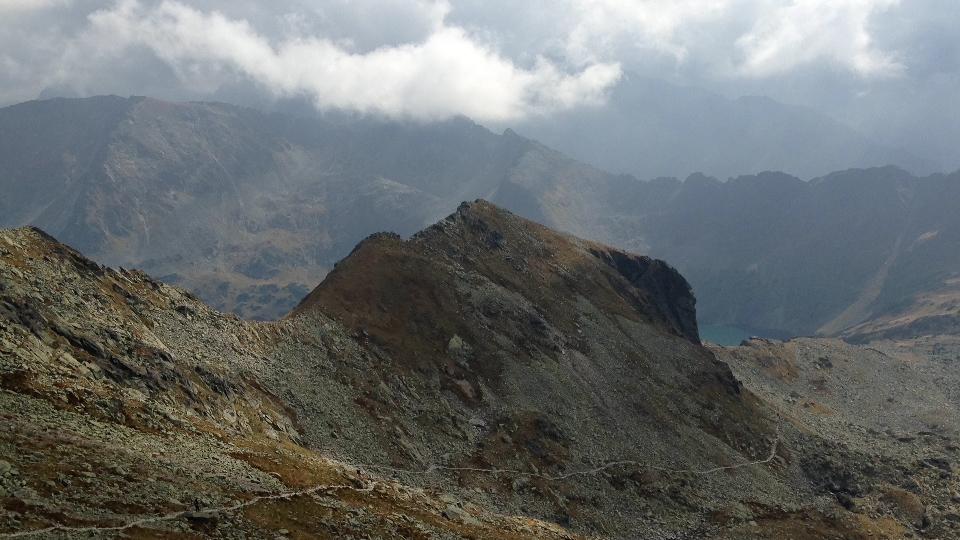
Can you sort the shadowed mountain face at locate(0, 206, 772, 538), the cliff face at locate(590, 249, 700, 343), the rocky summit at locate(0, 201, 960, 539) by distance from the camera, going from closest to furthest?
1. the rocky summit at locate(0, 201, 960, 539)
2. the shadowed mountain face at locate(0, 206, 772, 538)
3. the cliff face at locate(590, 249, 700, 343)

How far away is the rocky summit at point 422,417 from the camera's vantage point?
4119 cm

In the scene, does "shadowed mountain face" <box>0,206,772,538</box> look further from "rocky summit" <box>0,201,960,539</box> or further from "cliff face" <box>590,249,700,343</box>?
"cliff face" <box>590,249,700,343</box>

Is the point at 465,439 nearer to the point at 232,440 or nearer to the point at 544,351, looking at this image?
the point at 544,351

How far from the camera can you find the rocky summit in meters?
41.2

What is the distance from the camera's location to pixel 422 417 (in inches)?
3519

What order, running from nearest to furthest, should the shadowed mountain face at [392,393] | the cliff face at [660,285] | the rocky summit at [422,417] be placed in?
the rocky summit at [422,417]
the shadowed mountain face at [392,393]
the cliff face at [660,285]

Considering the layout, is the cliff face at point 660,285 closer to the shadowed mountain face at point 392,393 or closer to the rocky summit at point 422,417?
the rocky summit at point 422,417

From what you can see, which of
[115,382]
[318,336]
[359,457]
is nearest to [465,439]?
[359,457]

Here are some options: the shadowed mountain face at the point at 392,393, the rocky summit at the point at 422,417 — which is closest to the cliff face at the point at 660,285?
the rocky summit at the point at 422,417

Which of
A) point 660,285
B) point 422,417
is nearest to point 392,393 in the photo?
point 422,417

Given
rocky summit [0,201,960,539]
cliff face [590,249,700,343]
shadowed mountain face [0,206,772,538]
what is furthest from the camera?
cliff face [590,249,700,343]

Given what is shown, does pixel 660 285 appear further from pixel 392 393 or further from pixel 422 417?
pixel 392 393

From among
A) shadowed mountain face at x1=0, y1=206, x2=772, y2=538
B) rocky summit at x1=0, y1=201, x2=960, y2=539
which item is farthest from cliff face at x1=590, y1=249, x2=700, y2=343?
shadowed mountain face at x1=0, y1=206, x2=772, y2=538

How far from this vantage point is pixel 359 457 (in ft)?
245
